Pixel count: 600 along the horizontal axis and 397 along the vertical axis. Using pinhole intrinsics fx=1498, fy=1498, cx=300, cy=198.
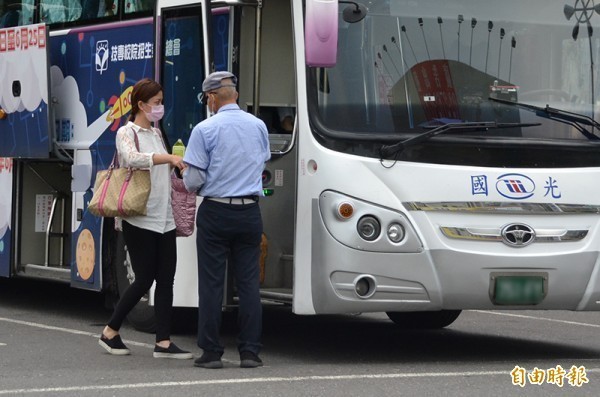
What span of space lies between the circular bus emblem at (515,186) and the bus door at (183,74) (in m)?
2.16

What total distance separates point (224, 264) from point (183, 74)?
1896mm

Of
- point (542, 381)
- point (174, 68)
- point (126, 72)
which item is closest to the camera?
point (542, 381)

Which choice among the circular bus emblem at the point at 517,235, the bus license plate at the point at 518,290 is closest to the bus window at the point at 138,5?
the circular bus emblem at the point at 517,235

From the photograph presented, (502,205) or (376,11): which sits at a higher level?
(376,11)

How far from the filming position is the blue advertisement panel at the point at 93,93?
11.6 meters

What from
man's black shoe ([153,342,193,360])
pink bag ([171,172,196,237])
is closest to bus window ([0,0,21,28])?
pink bag ([171,172,196,237])

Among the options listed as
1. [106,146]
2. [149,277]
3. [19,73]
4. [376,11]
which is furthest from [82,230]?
[376,11]

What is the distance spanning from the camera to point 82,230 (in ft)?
40.1

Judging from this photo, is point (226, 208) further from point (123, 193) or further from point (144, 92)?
point (144, 92)

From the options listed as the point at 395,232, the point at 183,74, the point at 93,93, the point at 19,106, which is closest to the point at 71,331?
the point at 93,93

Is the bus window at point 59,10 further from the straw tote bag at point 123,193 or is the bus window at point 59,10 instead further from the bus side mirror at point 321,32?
the bus side mirror at point 321,32

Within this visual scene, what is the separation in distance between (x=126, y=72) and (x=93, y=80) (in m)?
0.56

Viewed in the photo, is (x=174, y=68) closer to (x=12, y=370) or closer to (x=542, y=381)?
(x=12, y=370)

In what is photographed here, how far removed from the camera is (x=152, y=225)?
965 centimetres
